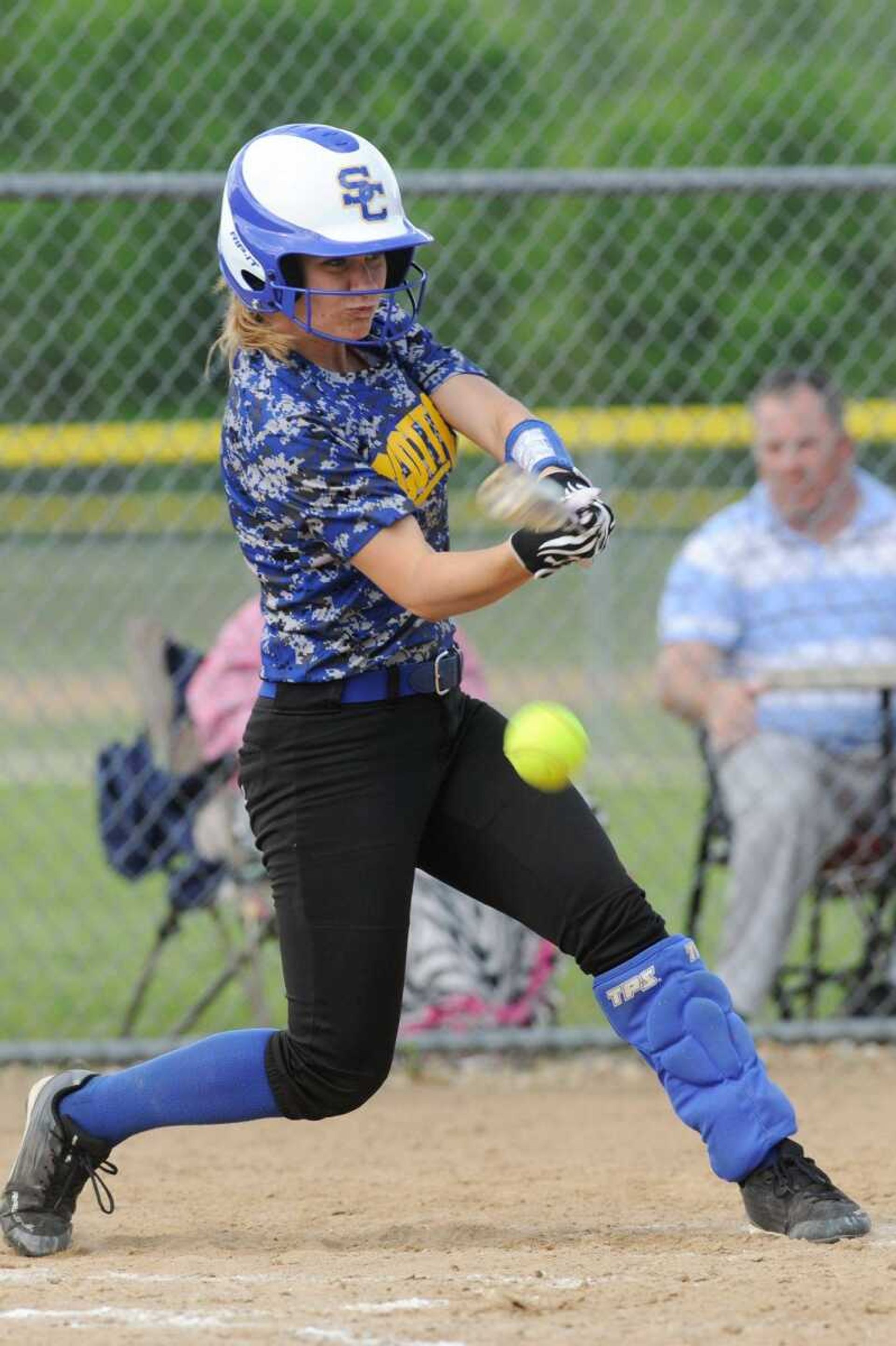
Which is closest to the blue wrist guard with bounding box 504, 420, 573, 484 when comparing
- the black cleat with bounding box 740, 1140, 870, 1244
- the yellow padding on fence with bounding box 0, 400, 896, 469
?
the black cleat with bounding box 740, 1140, 870, 1244

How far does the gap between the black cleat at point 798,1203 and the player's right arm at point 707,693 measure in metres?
2.12

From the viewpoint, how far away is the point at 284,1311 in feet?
9.67

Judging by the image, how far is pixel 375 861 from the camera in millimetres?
3389

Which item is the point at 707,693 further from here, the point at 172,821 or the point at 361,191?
the point at 361,191

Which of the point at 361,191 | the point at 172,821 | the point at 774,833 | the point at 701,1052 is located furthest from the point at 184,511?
the point at 701,1052

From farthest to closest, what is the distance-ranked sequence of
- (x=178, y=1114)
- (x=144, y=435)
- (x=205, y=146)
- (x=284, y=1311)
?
(x=205, y=146) < (x=144, y=435) < (x=178, y=1114) < (x=284, y=1311)

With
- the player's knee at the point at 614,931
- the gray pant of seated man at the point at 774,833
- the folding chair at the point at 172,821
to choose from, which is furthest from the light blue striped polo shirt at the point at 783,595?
the player's knee at the point at 614,931

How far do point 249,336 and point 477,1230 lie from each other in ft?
5.30

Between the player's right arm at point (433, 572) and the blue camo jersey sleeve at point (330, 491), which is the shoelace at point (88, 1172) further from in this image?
the player's right arm at point (433, 572)

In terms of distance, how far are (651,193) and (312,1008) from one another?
2657mm

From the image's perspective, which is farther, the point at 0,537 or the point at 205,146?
the point at 205,146

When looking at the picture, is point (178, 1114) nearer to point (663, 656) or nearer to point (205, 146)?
point (663, 656)

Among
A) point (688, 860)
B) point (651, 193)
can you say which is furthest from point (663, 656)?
point (688, 860)

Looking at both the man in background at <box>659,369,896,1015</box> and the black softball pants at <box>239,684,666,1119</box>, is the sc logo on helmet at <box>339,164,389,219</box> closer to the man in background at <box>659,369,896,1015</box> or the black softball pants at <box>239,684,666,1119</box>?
the black softball pants at <box>239,684,666,1119</box>
